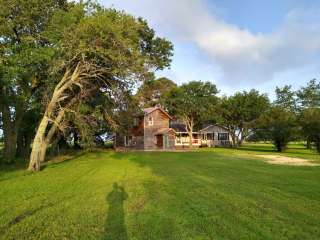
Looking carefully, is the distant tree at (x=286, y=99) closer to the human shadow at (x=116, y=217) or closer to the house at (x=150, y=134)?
the house at (x=150, y=134)

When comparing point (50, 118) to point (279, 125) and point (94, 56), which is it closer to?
point (94, 56)

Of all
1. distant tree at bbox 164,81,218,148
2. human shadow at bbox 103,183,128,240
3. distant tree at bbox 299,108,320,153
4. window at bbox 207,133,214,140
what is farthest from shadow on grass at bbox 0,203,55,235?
window at bbox 207,133,214,140

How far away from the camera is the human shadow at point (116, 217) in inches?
278

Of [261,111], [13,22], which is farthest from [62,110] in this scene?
[261,111]

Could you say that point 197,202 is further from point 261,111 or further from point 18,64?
point 261,111

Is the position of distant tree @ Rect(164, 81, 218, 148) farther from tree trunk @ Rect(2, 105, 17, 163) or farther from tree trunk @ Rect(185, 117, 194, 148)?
tree trunk @ Rect(2, 105, 17, 163)

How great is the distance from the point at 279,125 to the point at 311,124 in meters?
6.19

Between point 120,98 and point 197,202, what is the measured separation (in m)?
16.2

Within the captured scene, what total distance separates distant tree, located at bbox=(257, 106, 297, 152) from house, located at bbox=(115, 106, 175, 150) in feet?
46.0

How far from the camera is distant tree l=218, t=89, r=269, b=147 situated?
200 feet

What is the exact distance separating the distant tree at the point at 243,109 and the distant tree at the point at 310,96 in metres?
10.8

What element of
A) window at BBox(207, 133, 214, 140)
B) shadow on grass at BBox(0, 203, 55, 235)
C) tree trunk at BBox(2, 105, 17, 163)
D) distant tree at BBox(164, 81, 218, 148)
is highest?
distant tree at BBox(164, 81, 218, 148)

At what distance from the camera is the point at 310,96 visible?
48875 mm

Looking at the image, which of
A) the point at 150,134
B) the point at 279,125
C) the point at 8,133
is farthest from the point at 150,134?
the point at 8,133
